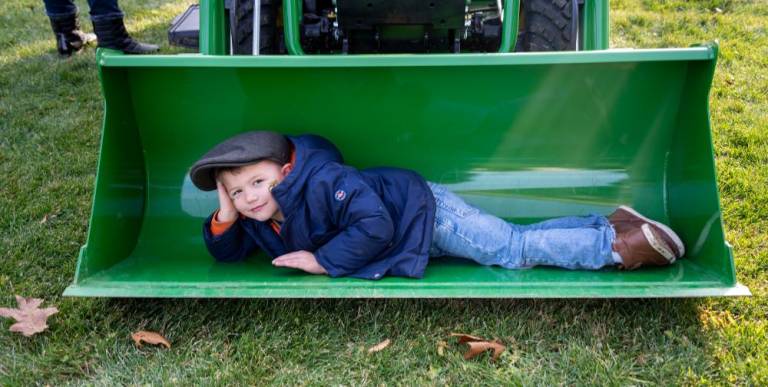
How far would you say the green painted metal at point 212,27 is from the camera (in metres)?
2.98

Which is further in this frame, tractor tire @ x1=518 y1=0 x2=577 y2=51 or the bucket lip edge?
tractor tire @ x1=518 y1=0 x2=577 y2=51

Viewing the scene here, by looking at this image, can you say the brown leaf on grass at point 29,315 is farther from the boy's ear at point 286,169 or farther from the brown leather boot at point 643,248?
the brown leather boot at point 643,248

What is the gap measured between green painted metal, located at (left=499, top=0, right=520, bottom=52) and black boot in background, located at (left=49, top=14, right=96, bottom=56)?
4411mm

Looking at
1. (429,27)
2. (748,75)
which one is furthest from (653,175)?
(748,75)

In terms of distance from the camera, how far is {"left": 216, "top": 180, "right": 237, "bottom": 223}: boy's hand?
2453mm

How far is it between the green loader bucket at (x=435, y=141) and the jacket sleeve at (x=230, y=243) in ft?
0.17

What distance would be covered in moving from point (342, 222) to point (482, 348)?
25.6 inches

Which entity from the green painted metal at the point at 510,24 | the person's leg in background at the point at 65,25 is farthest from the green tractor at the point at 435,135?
the person's leg in background at the point at 65,25

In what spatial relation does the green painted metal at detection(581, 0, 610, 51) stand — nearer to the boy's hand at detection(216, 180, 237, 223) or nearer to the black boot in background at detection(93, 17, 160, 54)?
the boy's hand at detection(216, 180, 237, 223)

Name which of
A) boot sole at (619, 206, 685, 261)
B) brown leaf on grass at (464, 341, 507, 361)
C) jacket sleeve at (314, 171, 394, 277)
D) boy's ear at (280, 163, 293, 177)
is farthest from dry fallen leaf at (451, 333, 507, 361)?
boy's ear at (280, 163, 293, 177)

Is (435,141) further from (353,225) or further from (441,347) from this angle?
(441,347)

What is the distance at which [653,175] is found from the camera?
9.09 ft

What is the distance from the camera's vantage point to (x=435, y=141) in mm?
2869

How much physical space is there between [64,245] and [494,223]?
189 centimetres
